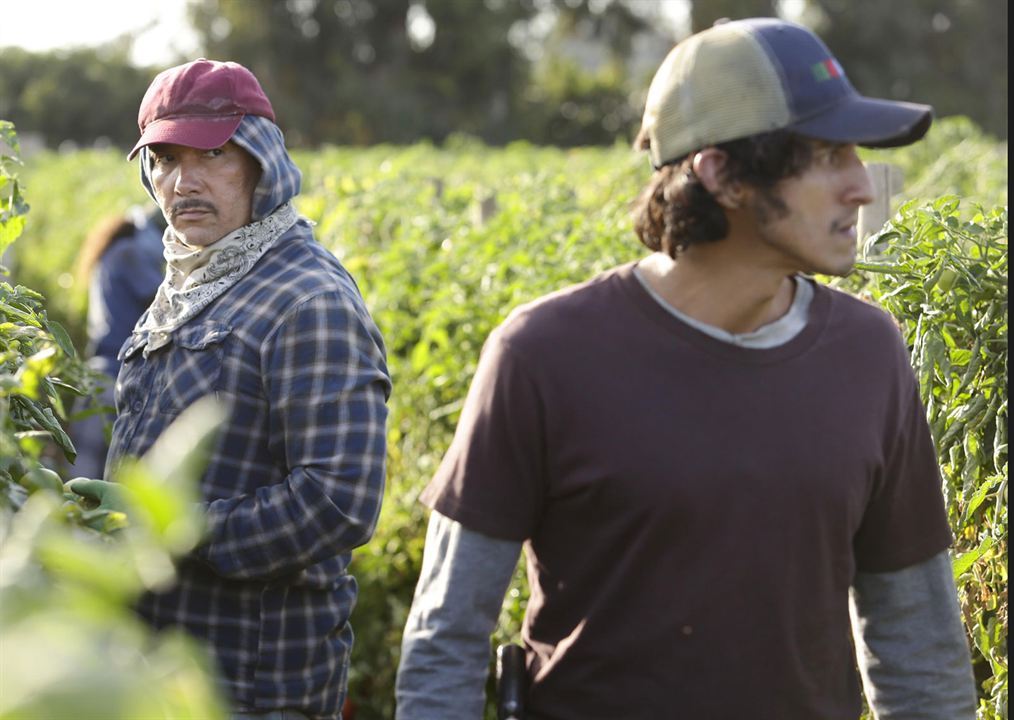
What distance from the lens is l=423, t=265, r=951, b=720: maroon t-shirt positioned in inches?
73.0

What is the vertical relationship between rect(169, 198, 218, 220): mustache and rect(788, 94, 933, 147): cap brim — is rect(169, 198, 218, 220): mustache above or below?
below

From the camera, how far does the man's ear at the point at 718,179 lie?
192 cm

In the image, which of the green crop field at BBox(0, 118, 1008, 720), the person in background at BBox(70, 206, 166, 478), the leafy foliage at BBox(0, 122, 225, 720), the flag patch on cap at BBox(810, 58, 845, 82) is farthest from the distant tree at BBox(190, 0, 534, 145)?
the leafy foliage at BBox(0, 122, 225, 720)

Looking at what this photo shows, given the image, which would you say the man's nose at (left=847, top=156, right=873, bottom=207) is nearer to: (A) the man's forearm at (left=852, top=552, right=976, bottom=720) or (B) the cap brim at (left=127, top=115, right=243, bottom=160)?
(A) the man's forearm at (left=852, top=552, right=976, bottom=720)

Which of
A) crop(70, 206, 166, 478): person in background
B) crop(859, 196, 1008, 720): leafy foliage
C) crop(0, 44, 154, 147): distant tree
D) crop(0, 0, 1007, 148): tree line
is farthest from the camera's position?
crop(0, 44, 154, 147): distant tree

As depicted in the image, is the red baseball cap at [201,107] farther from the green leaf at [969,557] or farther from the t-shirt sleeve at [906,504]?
the green leaf at [969,557]

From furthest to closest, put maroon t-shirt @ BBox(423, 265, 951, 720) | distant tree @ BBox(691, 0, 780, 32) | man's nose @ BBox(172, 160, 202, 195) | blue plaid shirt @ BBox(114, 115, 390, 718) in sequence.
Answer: distant tree @ BBox(691, 0, 780, 32)
man's nose @ BBox(172, 160, 202, 195)
blue plaid shirt @ BBox(114, 115, 390, 718)
maroon t-shirt @ BBox(423, 265, 951, 720)

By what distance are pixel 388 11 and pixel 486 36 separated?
12.9 feet

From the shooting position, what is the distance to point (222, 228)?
2.71 m

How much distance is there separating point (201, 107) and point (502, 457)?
116cm

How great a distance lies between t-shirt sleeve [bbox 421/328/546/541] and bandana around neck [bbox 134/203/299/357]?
90 centimetres

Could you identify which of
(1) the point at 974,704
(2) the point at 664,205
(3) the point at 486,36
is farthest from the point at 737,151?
(3) the point at 486,36

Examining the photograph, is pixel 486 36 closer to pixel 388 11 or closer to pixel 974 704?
pixel 388 11

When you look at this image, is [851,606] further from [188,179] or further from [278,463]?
[188,179]
